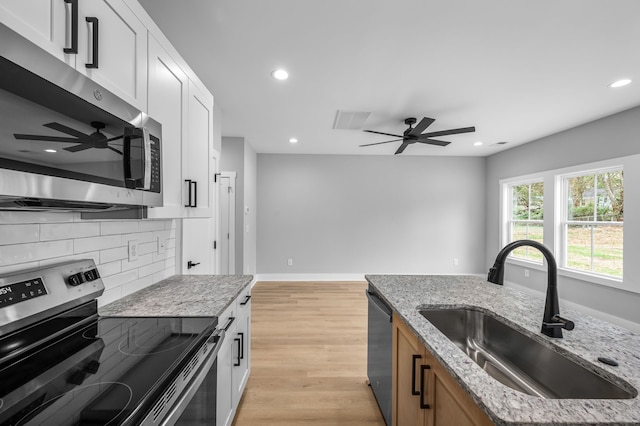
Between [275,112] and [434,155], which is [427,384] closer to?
[275,112]

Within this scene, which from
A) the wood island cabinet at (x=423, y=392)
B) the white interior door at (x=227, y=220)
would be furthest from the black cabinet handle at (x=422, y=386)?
the white interior door at (x=227, y=220)

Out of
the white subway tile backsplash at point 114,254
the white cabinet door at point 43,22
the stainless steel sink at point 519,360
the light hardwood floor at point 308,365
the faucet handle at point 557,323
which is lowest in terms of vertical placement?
the light hardwood floor at point 308,365

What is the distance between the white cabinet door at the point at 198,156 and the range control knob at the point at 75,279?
59cm

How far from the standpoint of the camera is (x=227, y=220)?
442 cm

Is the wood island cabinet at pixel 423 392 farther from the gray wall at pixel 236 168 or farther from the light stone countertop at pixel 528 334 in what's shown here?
the gray wall at pixel 236 168

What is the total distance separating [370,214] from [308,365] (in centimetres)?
369

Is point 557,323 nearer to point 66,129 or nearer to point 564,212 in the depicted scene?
Result: point 66,129

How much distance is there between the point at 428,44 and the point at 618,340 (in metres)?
2.02

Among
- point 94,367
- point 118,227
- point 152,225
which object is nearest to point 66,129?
point 94,367

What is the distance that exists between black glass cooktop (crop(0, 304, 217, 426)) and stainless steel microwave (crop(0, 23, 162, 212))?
0.51 metres

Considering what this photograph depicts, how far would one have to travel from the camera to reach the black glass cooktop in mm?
657

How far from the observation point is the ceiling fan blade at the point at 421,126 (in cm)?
297

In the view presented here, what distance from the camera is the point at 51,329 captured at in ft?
3.45

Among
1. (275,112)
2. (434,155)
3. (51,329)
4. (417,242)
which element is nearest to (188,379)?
(51,329)
